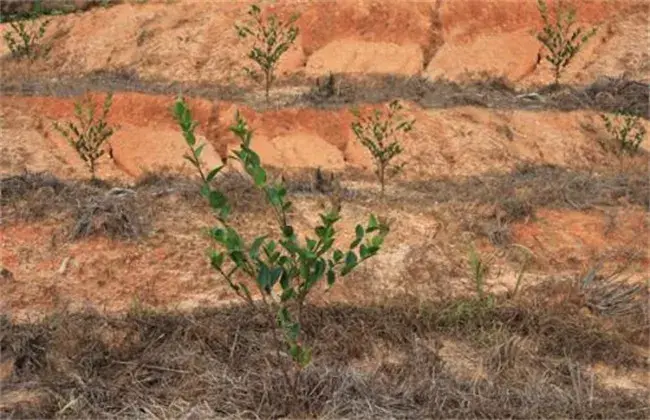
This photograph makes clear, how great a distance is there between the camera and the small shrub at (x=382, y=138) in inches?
267

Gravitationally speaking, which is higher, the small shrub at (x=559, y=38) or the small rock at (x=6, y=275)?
the small shrub at (x=559, y=38)

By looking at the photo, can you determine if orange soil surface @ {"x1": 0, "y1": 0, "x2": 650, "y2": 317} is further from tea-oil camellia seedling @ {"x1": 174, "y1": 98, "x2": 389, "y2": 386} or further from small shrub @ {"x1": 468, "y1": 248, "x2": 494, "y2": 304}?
tea-oil camellia seedling @ {"x1": 174, "y1": 98, "x2": 389, "y2": 386}

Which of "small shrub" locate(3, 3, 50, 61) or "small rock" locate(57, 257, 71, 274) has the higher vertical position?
"small shrub" locate(3, 3, 50, 61)

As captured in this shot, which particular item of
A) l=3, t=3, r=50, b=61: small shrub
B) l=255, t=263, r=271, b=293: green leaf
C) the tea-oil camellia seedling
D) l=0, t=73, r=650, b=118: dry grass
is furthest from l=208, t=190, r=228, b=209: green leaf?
l=3, t=3, r=50, b=61: small shrub

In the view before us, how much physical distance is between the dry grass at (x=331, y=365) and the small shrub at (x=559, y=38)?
5291mm

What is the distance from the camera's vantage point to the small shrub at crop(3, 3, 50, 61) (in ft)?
35.1

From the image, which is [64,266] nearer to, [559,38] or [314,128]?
[314,128]

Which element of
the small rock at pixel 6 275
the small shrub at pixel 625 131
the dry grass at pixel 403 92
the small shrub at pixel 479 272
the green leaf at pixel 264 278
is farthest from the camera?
the dry grass at pixel 403 92

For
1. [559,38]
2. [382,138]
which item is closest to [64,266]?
[382,138]

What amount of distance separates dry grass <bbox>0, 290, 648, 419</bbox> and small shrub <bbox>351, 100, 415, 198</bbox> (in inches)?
85.8

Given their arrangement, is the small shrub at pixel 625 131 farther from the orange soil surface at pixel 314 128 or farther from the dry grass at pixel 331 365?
the dry grass at pixel 331 365

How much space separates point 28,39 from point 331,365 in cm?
837

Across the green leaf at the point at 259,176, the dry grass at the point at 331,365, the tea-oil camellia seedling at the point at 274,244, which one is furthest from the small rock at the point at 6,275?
the green leaf at the point at 259,176

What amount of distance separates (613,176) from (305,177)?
9.18ft
